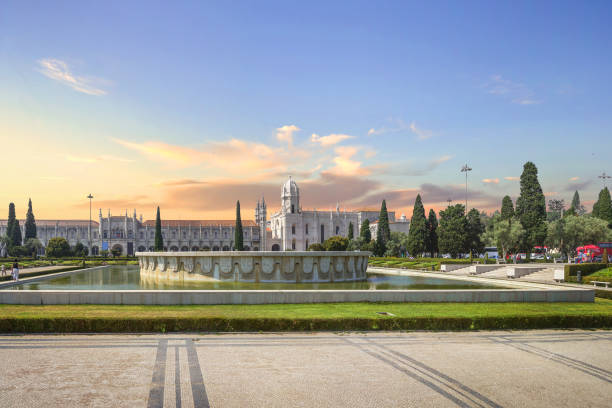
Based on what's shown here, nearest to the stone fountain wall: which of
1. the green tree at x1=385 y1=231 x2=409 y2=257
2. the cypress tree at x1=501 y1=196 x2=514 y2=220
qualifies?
the green tree at x1=385 y1=231 x2=409 y2=257

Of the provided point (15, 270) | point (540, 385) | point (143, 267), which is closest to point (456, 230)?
point (143, 267)

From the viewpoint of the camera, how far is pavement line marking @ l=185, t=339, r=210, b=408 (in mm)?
6253

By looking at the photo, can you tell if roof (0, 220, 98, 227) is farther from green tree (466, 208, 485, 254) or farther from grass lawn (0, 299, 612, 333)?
grass lawn (0, 299, 612, 333)

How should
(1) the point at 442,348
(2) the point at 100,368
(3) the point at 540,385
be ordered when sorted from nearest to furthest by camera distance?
(3) the point at 540,385, (2) the point at 100,368, (1) the point at 442,348

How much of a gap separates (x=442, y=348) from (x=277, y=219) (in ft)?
330

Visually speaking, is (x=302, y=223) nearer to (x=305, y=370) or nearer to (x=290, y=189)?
(x=290, y=189)

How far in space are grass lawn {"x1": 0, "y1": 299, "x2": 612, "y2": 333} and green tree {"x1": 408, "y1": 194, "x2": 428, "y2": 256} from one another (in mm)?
41720

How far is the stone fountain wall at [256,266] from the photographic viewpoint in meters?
22.7

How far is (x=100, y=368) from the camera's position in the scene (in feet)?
25.6

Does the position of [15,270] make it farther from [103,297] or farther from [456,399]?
[456,399]

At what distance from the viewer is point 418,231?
5497 cm

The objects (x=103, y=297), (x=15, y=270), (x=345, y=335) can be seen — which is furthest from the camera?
(x=15, y=270)

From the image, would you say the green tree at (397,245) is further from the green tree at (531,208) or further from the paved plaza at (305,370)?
the paved plaza at (305,370)

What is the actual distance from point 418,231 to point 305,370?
48882 millimetres
